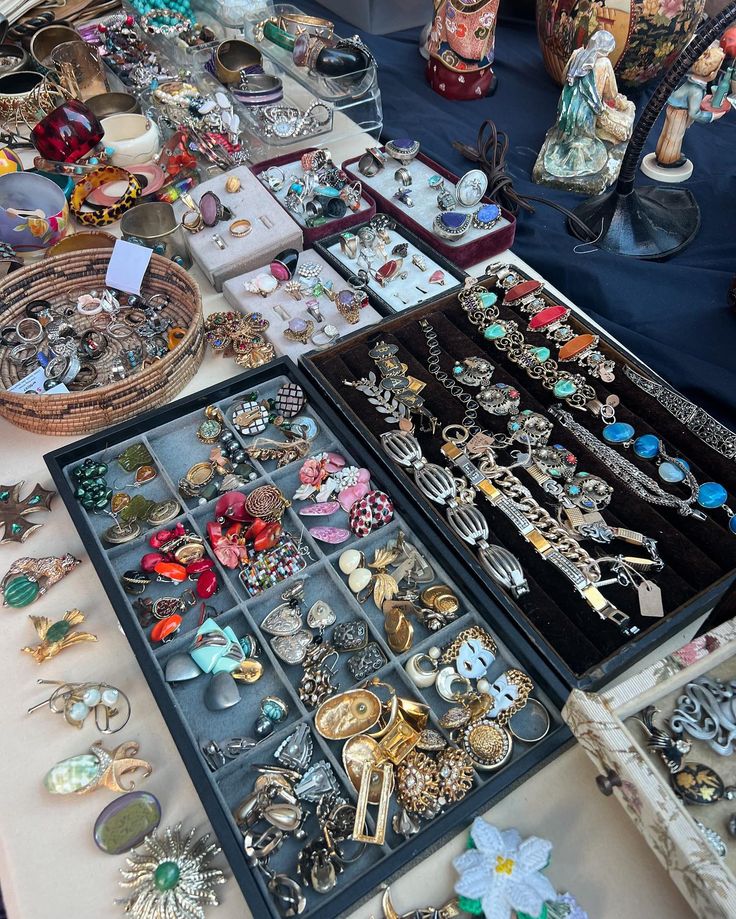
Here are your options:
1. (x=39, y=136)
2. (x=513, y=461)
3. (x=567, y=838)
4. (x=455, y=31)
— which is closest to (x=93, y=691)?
(x=567, y=838)

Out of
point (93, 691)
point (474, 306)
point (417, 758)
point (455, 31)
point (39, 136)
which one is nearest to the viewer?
point (417, 758)

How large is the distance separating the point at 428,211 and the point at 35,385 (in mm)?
1590

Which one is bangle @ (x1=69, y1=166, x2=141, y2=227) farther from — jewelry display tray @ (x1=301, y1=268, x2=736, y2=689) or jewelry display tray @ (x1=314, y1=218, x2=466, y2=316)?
jewelry display tray @ (x1=301, y1=268, x2=736, y2=689)

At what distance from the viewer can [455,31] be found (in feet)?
10.8

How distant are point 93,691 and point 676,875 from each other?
1.21m

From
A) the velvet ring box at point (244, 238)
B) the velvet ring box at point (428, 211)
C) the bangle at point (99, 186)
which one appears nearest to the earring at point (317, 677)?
the velvet ring box at point (244, 238)

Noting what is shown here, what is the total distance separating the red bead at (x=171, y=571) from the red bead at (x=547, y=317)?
1.32 m

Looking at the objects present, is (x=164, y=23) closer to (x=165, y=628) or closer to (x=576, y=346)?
(x=576, y=346)

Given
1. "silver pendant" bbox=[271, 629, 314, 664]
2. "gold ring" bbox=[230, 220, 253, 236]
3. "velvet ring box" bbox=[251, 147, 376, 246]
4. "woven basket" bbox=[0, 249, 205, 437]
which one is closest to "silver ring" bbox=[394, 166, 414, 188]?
"velvet ring box" bbox=[251, 147, 376, 246]

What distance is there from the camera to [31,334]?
83.3 inches

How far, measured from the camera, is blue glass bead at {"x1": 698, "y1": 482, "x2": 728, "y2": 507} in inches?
67.7

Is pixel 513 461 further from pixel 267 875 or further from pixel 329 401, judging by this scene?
pixel 267 875

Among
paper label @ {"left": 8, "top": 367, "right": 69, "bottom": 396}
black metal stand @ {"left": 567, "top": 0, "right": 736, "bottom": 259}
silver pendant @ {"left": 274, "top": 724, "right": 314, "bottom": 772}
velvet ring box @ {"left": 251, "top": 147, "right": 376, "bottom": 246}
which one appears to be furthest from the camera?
black metal stand @ {"left": 567, "top": 0, "right": 736, "bottom": 259}

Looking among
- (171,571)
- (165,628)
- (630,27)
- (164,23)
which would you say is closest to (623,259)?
(630,27)
